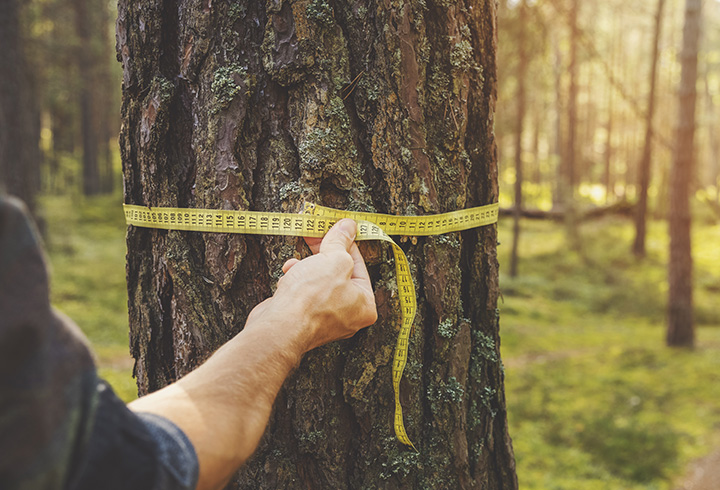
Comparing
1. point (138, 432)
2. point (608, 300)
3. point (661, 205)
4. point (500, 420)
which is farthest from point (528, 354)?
point (661, 205)

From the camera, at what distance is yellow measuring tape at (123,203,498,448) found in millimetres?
1593

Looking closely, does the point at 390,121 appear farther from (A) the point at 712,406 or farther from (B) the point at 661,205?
(B) the point at 661,205

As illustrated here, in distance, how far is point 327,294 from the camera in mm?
1422

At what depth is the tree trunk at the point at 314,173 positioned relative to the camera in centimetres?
156

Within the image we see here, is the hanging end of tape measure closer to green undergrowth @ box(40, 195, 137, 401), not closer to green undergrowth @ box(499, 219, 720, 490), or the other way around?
green undergrowth @ box(40, 195, 137, 401)

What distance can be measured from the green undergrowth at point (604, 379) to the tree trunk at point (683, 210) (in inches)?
17.9

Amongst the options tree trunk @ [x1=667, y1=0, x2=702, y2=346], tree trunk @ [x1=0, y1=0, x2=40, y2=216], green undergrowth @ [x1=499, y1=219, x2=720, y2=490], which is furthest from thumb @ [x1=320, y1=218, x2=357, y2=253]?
tree trunk @ [x1=0, y1=0, x2=40, y2=216]

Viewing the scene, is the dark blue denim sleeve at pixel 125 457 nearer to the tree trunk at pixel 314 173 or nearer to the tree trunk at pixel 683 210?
the tree trunk at pixel 314 173

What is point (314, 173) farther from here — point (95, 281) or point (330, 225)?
point (95, 281)

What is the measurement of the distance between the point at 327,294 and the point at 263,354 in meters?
0.29

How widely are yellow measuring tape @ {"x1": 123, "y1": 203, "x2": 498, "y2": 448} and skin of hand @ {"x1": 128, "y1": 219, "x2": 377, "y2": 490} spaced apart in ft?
0.20

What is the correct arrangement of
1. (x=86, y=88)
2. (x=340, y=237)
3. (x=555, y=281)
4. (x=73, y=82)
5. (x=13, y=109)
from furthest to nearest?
(x=86, y=88) < (x=73, y=82) < (x=555, y=281) < (x=13, y=109) < (x=340, y=237)

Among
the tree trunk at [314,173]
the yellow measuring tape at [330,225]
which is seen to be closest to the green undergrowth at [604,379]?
the tree trunk at [314,173]

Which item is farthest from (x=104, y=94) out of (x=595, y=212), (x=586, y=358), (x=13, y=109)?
(x=586, y=358)
